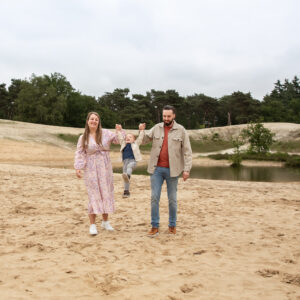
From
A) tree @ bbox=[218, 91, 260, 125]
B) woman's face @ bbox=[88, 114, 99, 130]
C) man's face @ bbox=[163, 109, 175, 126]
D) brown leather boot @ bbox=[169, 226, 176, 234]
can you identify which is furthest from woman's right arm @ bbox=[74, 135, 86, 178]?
tree @ bbox=[218, 91, 260, 125]

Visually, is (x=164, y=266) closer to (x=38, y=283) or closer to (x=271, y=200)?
(x=38, y=283)

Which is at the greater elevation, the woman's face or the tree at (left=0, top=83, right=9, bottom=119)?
the tree at (left=0, top=83, right=9, bottom=119)

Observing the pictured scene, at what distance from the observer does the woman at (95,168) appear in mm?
5434

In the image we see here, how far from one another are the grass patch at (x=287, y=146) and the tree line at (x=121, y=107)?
12.2 meters

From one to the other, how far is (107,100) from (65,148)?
49.1 metres

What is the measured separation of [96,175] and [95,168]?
0.12 meters

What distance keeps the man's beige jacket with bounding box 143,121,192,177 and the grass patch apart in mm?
41470

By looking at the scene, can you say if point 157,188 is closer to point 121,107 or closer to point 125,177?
point 125,177

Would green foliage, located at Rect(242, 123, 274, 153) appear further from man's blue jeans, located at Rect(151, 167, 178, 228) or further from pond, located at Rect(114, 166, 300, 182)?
man's blue jeans, located at Rect(151, 167, 178, 228)

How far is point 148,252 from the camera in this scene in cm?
449

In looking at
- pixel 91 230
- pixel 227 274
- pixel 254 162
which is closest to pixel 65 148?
pixel 254 162

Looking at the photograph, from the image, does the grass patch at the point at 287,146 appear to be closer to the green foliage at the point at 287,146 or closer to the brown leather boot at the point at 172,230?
the green foliage at the point at 287,146

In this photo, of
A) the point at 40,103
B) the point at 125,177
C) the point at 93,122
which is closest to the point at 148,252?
the point at 93,122

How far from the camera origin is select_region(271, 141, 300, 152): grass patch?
43181mm
